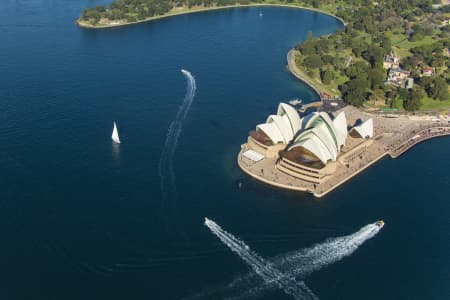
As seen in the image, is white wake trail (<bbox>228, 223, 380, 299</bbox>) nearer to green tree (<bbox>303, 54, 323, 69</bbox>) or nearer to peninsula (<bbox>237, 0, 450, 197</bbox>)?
peninsula (<bbox>237, 0, 450, 197</bbox>)

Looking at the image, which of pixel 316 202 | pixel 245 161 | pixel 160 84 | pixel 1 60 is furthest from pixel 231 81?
pixel 1 60

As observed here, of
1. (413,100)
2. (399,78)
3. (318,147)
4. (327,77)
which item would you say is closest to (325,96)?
(327,77)

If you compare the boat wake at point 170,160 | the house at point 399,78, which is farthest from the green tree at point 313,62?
the boat wake at point 170,160

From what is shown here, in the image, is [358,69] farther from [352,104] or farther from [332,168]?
[332,168]

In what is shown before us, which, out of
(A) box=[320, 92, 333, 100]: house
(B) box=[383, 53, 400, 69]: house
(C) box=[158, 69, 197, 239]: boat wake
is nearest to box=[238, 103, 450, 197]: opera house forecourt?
(C) box=[158, 69, 197, 239]: boat wake

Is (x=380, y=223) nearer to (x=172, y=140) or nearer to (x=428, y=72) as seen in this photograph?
(x=172, y=140)
